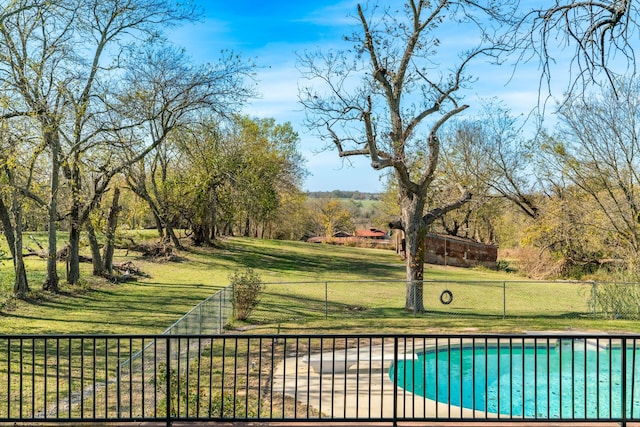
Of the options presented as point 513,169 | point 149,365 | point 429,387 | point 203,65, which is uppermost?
point 203,65

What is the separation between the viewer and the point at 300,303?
73.1 ft

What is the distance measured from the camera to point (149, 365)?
9562mm

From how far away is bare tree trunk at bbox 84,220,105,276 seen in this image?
74.1 feet

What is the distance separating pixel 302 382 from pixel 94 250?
16.2 m

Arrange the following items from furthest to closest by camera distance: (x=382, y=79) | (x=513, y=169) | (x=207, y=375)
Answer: (x=513, y=169), (x=382, y=79), (x=207, y=375)

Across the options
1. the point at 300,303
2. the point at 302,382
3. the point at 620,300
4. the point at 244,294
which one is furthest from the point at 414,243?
the point at 302,382

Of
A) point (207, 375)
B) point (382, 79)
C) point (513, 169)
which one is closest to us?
point (207, 375)

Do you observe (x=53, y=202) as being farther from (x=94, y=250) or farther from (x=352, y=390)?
(x=352, y=390)

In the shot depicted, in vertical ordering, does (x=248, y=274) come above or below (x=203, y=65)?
below

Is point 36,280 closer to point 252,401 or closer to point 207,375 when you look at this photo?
point 207,375

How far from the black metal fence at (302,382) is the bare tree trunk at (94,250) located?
9.44 meters

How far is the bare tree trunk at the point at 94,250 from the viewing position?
2258 cm

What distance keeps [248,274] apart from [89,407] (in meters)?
9.66

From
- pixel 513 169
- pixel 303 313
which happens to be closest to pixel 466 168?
pixel 513 169
